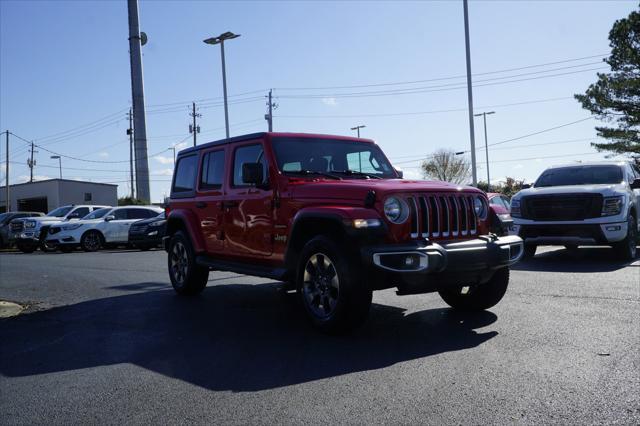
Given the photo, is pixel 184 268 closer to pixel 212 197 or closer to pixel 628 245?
pixel 212 197

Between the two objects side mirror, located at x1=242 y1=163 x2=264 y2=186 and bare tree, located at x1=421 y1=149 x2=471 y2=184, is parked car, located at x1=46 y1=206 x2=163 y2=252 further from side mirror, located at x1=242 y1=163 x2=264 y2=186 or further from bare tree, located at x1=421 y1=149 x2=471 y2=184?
bare tree, located at x1=421 y1=149 x2=471 y2=184

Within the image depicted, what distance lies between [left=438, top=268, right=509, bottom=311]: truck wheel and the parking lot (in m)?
0.13

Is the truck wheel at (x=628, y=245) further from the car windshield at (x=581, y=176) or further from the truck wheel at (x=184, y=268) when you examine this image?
the truck wheel at (x=184, y=268)

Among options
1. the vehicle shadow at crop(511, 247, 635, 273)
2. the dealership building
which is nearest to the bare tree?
the dealership building

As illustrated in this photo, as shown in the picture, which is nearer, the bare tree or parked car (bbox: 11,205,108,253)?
parked car (bbox: 11,205,108,253)

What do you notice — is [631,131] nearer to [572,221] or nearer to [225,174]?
[572,221]

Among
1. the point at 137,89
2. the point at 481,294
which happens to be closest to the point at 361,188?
the point at 481,294

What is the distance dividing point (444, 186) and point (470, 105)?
20270 mm

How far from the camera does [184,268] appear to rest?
28.3 feet

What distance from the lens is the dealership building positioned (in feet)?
187

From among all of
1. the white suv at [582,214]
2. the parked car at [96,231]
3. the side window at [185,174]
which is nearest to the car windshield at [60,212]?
the parked car at [96,231]

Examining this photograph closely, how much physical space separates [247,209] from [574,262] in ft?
23.4

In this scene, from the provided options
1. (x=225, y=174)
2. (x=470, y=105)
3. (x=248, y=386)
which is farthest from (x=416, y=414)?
(x=470, y=105)

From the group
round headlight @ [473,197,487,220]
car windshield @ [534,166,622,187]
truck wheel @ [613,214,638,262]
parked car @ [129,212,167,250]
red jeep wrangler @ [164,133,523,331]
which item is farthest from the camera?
parked car @ [129,212,167,250]
